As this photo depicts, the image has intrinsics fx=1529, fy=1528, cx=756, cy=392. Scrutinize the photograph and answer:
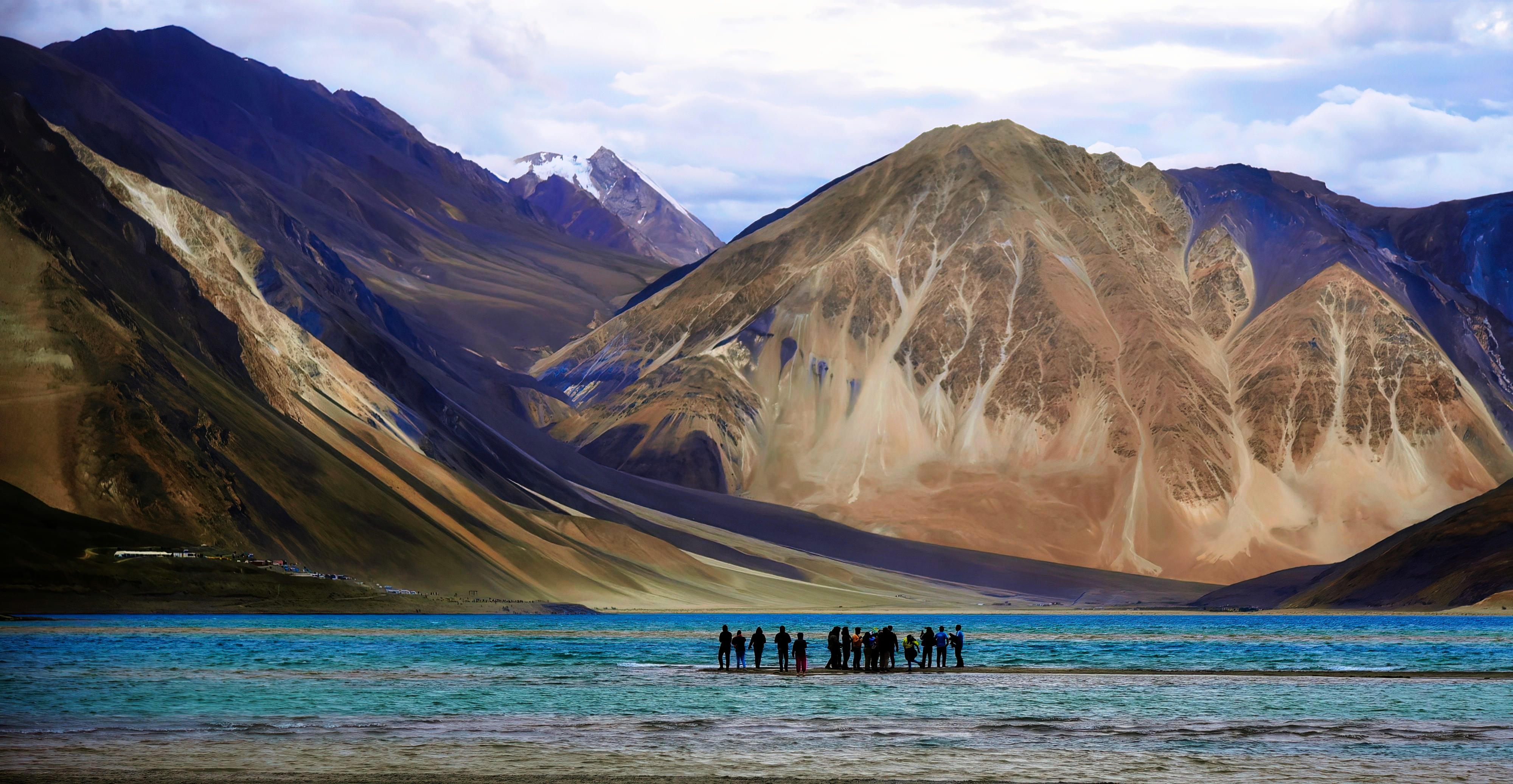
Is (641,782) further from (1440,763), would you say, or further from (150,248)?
(150,248)

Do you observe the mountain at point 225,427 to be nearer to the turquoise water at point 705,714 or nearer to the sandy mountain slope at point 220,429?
the sandy mountain slope at point 220,429

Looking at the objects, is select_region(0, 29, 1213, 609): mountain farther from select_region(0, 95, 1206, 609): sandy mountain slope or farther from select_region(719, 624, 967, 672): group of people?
select_region(719, 624, 967, 672): group of people

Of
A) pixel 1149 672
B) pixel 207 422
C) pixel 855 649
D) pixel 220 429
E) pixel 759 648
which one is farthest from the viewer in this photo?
pixel 220 429

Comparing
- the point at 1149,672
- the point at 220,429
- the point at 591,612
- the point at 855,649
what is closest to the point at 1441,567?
the point at 591,612

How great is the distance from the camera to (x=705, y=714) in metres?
40.6

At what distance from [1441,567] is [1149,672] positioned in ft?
402

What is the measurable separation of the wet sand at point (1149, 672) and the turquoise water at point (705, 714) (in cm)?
140

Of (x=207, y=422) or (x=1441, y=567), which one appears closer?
(x=207, y=422)

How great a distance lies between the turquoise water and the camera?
95.0ft

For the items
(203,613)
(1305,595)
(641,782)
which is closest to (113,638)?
(203,613)

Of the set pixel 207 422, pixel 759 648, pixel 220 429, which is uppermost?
pixel 207 422

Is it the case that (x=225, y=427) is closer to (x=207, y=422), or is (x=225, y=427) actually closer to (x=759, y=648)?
(x=207, y=422)

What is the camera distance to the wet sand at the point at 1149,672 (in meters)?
57.6

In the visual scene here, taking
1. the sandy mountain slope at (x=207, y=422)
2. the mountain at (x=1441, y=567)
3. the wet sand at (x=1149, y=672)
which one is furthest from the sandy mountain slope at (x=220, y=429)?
the wet sand at (x=1149, y=672)
